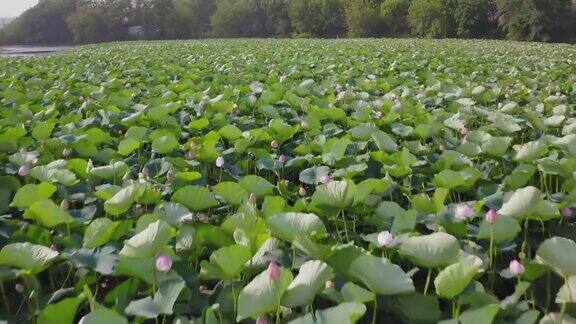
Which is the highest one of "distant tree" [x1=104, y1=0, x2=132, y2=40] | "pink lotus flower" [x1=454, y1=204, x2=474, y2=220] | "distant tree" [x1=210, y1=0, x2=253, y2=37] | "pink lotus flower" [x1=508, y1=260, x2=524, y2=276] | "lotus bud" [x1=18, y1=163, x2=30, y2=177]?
"distant tree" [x1=104, y1=0, x2=132, y2=40]

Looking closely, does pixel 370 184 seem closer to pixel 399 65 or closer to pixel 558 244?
pixel 558 244

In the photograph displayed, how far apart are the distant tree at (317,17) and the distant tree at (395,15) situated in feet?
13.0

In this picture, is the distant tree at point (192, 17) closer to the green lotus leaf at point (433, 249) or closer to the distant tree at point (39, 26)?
the distant tree at point (39, 26)

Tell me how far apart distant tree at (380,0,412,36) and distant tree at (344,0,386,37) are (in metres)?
0.28

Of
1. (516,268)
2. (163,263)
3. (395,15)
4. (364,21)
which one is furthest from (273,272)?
(395,15)

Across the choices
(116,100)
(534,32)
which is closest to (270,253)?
(116,100)

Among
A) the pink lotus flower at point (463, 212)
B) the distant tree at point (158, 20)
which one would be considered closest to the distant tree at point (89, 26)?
the distant tree at point (158, 20)

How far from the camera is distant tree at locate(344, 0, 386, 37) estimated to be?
27.6 meters

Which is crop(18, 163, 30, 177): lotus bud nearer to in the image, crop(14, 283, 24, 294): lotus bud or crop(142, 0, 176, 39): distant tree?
crop(14, 283, 24, 294): lotus bud

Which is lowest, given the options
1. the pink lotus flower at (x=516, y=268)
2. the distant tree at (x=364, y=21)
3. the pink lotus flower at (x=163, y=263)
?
the pink lotus flower at (x=516, y=268)

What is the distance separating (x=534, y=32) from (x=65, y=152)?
22.4 metres

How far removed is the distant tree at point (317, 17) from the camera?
31.7 m

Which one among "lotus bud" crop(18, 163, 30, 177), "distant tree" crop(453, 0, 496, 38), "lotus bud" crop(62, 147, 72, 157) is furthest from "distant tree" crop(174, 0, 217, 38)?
"lotus bud" crop(18, 163, 30, 177)

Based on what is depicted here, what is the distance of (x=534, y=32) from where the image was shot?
69.5 feet
